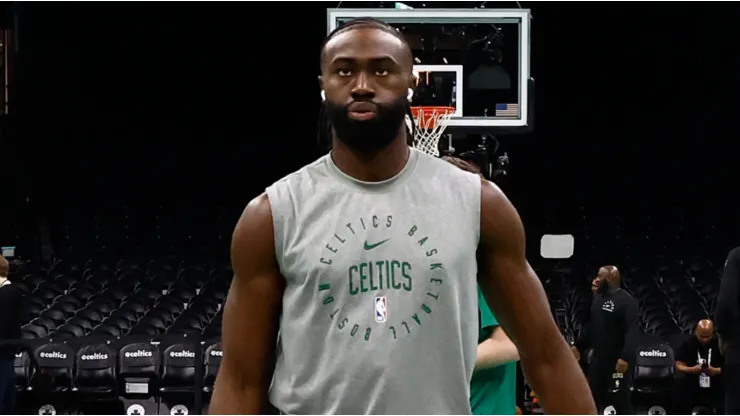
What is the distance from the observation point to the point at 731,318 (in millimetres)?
4949

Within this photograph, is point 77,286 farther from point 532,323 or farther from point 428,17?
point 532,323

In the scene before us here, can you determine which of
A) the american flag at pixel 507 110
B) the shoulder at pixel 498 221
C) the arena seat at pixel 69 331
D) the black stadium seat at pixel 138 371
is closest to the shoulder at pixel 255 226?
the shoulder at pixel 498 221

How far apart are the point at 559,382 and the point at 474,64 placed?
4413 mm

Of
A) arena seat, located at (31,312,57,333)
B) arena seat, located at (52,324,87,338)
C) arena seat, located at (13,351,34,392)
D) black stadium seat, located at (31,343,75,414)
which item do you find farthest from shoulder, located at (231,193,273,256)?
arena seat, located at (31,312,57,333)

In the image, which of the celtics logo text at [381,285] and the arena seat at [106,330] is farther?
the arena seat at [106,330]

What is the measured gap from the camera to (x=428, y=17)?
18.5 ft

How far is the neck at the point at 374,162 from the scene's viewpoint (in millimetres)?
1793

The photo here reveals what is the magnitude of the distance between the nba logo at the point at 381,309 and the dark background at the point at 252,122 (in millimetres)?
11053

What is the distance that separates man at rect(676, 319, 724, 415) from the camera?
850 centimetres

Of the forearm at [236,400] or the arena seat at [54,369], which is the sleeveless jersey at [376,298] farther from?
the arena seat at [54,369]

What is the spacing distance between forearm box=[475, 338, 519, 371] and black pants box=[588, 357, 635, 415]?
5.19 m

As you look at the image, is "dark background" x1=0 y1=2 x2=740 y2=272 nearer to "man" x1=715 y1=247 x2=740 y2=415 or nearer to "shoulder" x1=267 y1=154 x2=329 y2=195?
"man" x1=715 y1=247 x2=740 y2=415

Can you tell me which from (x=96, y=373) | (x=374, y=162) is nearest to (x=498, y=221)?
(x=374, y=162)

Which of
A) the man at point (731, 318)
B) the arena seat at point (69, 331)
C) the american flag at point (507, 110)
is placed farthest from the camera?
the arena seat at point (69, 331)
